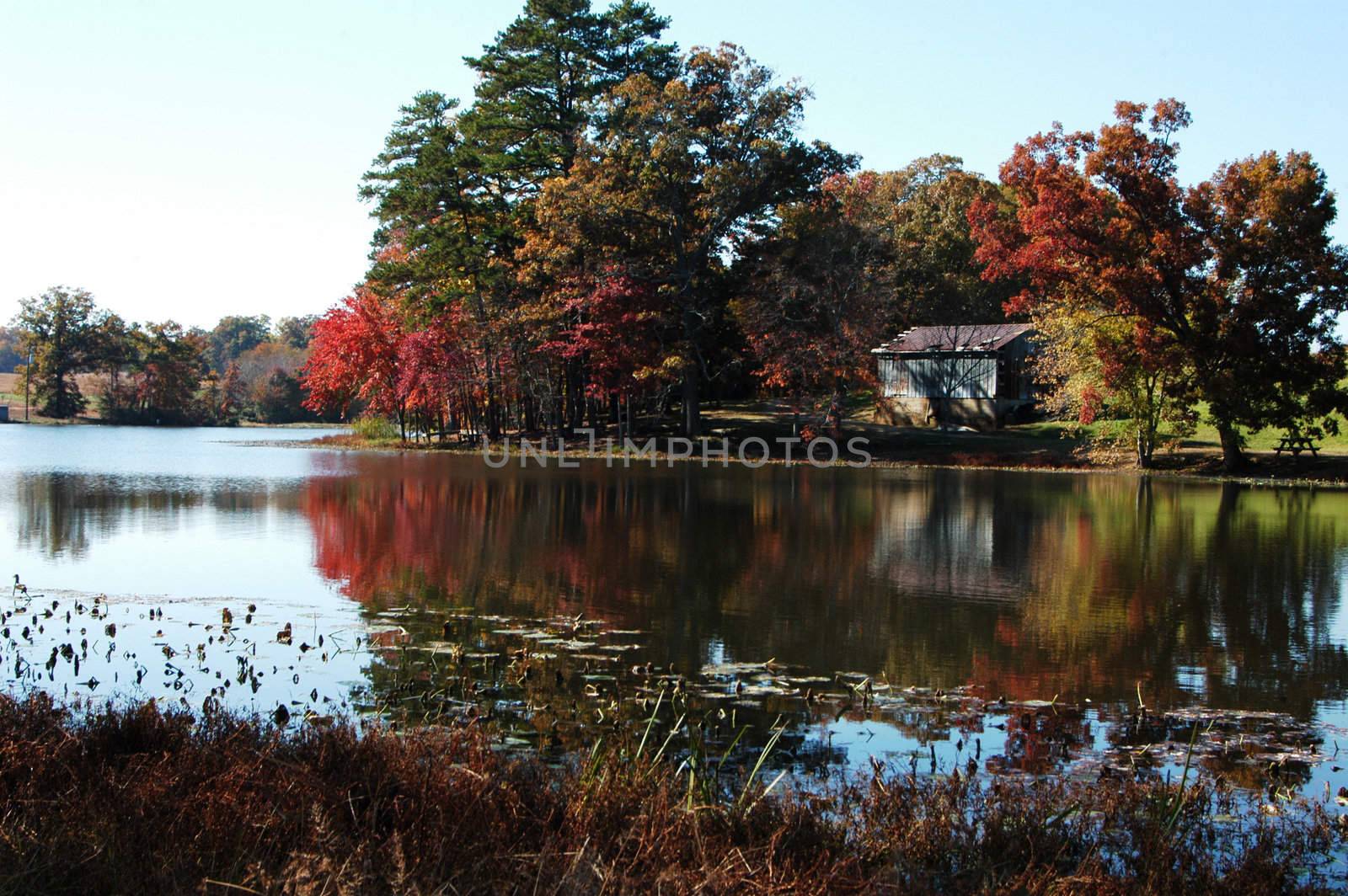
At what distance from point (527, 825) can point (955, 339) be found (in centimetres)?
5135

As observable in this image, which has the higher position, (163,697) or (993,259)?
(993,259)

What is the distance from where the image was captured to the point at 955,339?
54406 mm

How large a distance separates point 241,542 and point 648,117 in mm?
26450

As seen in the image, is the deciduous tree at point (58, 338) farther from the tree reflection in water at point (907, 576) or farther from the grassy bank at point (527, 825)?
the grassy bank at point (527, 825)

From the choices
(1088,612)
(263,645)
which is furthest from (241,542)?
(1088,612)

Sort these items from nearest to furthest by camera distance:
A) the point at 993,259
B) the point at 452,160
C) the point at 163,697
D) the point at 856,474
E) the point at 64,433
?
the point at 163,697, the point at 856,474, the point at 993,259, the point at 452,160, the point at 64,433

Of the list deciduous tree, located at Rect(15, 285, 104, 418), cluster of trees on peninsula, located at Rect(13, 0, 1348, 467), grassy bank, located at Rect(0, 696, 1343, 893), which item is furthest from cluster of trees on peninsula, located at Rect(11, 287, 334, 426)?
grassy bank, located at Rect(0, 696, 1343, 893)

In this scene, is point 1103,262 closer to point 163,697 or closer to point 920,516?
point 920,516

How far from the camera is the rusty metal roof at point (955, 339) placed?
5347cm

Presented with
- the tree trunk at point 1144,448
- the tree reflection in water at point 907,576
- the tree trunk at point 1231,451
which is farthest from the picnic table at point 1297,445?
the tree reflection in water at point 907,576

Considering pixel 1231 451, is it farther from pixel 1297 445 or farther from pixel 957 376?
pixel 957 376

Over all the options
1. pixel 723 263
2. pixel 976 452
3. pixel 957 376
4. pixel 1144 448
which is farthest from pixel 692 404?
pixel 1144 448

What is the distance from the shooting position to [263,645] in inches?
400

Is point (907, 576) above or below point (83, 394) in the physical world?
below
